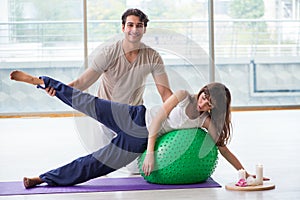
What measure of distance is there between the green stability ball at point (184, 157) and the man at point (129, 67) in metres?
0.46

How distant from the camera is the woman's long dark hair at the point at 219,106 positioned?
3455 millimetres

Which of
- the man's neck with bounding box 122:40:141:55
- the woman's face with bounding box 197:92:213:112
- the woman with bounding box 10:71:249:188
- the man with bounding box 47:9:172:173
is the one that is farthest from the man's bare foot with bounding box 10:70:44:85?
the woman's face with bounding box 197:92:213:112

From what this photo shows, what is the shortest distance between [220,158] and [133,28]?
1281mm

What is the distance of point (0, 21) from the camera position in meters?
7.12

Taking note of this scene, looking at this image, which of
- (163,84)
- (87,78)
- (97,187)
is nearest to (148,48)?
(163,84)

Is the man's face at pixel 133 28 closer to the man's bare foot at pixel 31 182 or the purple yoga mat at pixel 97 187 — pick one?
the purple yoga mat at pixel 97 187

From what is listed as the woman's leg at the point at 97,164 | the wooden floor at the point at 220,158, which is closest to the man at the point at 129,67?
the woman's leg at the point at 97,164

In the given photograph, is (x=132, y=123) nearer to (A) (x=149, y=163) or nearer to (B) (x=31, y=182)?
(A) (x=149, y=163)

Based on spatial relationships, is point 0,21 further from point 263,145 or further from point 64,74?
point 263,145

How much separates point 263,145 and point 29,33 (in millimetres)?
3140

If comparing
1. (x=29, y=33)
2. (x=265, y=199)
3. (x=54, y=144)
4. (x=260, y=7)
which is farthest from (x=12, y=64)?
(x=265, y=199)

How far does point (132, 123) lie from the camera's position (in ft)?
11.9

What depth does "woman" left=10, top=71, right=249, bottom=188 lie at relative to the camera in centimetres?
353

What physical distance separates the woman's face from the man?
1.50 ft
